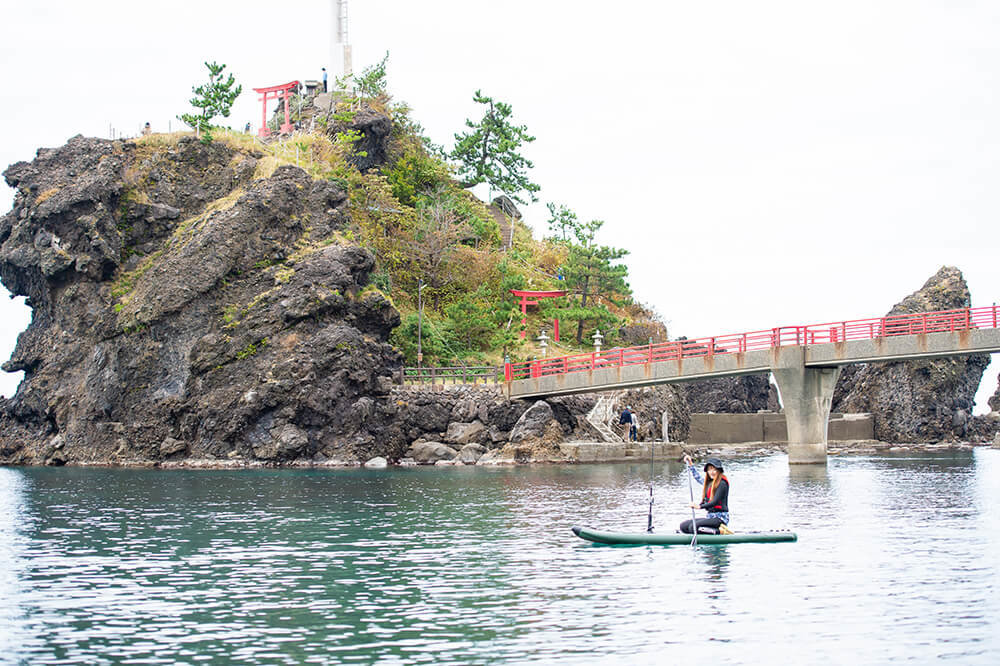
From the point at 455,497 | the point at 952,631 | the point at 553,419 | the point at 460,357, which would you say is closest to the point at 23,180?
the point at 460,357

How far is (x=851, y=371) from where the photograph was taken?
97.8 metres

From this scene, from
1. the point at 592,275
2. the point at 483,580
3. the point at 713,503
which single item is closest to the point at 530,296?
the point at 592,275

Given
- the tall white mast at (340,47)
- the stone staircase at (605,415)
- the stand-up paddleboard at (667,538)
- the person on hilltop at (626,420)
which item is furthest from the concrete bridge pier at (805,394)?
the tall white mast at (340,47)

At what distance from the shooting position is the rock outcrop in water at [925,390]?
89.2 metres

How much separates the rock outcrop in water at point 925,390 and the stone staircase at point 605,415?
112ft

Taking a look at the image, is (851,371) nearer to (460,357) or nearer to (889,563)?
(460,357)

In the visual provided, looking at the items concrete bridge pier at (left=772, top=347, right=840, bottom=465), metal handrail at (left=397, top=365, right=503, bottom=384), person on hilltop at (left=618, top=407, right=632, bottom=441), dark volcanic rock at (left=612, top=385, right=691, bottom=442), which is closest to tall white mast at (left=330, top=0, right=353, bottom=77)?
metal handrail at (left=397, top=365, right=503, bottom=384)

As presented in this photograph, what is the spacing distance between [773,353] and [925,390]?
137 feet

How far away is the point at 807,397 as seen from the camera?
179ft

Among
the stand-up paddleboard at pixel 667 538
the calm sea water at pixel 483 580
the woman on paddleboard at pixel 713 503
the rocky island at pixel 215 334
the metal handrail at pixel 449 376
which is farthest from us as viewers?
the metal handrail at pixel 449 376

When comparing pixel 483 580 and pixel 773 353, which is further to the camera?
pixel 773 353

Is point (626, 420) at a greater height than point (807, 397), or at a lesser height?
lesser

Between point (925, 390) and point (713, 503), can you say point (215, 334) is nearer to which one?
point (713, 503)

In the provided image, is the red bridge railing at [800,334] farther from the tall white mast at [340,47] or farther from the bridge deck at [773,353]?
the tall white mast at [340,47]
